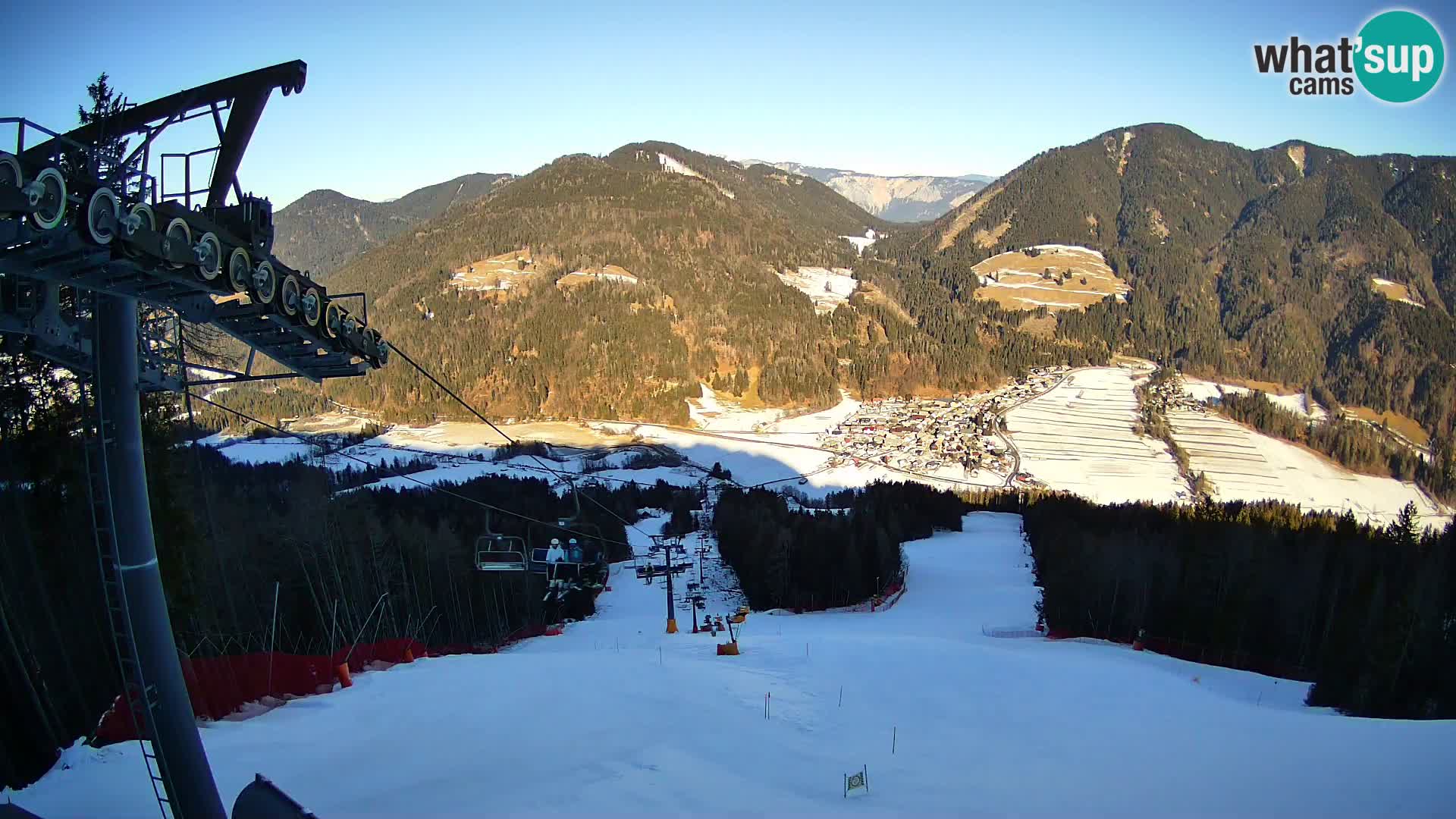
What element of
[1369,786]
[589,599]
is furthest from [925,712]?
[589,599]

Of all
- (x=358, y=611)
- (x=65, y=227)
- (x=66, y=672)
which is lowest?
(x=358, y=611)

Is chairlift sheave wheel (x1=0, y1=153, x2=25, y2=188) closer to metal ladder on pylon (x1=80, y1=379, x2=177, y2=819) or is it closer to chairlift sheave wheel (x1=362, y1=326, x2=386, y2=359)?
metal ladder on pylon (x1=80, y1=379, x2=177, y2=819)

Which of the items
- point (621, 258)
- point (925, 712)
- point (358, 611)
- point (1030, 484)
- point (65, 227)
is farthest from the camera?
point (621, 258)

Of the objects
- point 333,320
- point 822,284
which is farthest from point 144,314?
point 822,284

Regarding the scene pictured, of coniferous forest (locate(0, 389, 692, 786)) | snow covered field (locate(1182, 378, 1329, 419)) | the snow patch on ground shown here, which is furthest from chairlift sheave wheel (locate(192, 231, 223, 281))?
the snow patch on ground

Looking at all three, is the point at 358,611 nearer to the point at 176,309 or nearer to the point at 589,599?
the point at 589,599
